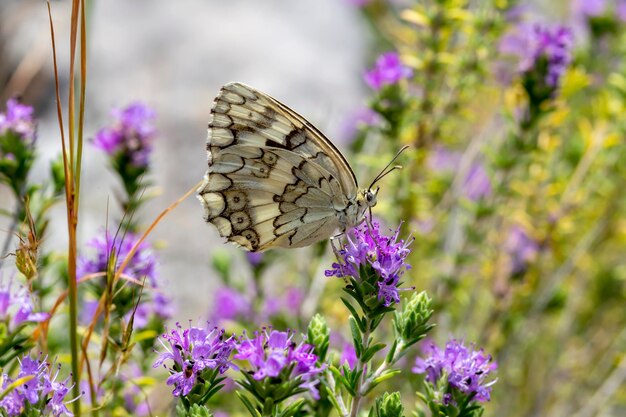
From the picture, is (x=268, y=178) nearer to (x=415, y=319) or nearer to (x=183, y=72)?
(x=415, y=319)

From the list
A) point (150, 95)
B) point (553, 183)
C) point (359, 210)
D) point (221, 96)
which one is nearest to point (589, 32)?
point (553, 183)

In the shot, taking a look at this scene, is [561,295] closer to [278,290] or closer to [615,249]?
[615,249]

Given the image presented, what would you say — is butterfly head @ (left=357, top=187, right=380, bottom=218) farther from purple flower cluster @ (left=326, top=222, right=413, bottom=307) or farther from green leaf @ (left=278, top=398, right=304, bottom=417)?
green leaf @ (left=278, top=398, right=304, bottom=417)

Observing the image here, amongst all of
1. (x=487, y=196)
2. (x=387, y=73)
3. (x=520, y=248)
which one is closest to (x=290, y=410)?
(x=387, y=73)

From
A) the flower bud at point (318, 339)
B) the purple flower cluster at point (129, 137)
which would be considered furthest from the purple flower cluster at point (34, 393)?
the purple flower cluster at point (129, 137)

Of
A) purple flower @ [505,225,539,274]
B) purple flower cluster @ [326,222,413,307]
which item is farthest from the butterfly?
purple flower @ [505,225,539,274]

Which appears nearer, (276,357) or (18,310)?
(276,357)

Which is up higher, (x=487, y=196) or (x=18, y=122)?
(x=487, y=196)
